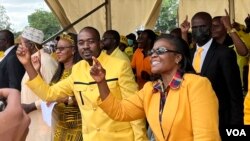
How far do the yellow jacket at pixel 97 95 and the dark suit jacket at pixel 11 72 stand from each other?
109 cm

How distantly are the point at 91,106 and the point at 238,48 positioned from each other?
2.42 meters

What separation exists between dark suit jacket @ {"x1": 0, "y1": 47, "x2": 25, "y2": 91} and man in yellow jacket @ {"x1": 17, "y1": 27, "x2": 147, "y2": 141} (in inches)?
42.0

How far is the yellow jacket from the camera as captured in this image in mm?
4582

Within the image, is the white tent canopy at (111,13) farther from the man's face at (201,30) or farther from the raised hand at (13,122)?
the raised hand at (13,122)

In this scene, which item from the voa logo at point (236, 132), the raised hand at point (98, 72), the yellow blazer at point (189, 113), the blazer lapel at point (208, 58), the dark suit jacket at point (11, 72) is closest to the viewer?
the yellow blazer at point (189, 113)

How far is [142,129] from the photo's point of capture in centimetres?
463

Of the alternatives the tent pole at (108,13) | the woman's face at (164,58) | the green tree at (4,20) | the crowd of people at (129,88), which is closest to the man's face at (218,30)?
the crowd of people at (129,88)

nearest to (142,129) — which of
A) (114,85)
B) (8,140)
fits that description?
(114,85)

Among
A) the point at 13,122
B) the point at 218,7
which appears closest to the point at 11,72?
the point at 13,122

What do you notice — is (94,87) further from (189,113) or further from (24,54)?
(189,113)

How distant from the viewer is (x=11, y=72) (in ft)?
19.4

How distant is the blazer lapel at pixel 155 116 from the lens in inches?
145

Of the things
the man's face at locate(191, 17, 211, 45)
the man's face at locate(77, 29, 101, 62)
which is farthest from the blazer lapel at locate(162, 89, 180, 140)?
the man's face at locate(191, 17, 211, 45)

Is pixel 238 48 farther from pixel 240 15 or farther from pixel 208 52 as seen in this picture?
pixel 240 15
